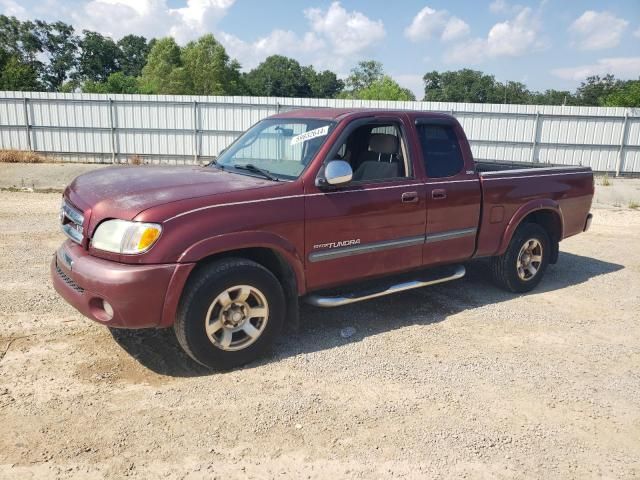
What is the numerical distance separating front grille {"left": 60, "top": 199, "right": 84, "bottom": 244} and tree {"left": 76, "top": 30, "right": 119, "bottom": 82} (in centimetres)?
10340

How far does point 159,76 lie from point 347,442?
57.8 metres

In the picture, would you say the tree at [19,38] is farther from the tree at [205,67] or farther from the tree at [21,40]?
the tree at [205,67]

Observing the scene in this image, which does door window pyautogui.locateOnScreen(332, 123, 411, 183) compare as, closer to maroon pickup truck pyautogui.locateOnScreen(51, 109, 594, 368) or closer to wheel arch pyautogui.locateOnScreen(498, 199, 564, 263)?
maroon pickup truck pyautogui.locateOnScreen(51, 109, 594, 368)

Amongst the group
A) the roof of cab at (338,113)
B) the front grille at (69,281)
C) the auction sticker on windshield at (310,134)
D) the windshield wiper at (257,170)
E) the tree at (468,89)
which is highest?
the tree at (468,89)

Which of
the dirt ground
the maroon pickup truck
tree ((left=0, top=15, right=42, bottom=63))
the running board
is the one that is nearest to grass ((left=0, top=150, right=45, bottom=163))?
the dirt ground

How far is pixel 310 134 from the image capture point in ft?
15.2

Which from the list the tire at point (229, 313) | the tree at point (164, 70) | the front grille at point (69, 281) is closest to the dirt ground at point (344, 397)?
the tire at point (229, 313)

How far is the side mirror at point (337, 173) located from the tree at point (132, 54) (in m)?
111

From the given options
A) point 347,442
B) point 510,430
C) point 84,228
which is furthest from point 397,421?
point 84,228

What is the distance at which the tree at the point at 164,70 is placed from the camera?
176ft

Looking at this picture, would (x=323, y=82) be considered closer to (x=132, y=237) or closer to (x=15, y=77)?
(x=15, y=77)

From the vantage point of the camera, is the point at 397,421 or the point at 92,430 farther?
the point at 397,421

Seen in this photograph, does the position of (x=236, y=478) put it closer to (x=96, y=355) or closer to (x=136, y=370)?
(x=136, y=370)

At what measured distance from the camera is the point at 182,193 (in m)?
3.82
